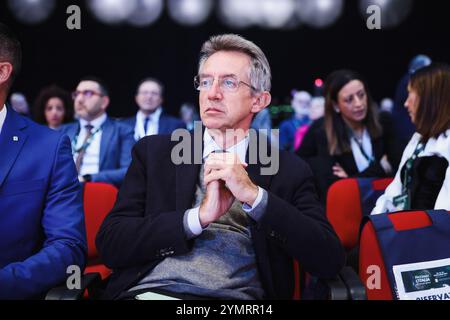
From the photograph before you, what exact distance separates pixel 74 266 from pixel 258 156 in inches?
29.6

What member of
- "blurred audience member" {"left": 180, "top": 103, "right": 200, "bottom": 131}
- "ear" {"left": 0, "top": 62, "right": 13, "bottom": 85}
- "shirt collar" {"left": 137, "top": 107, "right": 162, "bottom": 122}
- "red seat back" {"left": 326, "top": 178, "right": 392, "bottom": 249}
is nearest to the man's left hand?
"ear" {"left": 0, "top": 62, "right": 13, "bottom": 85}

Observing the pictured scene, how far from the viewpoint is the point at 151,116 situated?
5113mm

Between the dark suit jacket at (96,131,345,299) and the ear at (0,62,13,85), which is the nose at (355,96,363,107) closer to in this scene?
the dark suit jacket at (96,131,345,299)

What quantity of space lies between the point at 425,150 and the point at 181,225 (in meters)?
1.42

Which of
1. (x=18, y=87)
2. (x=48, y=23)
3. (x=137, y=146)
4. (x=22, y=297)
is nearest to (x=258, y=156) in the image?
(x=137, y=146)

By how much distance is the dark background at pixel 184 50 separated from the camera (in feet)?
32.6

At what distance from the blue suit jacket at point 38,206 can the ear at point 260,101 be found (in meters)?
0.70

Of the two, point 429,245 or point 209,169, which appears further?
point 429,245

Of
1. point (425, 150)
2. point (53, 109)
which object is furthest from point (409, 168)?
point (53, 109)

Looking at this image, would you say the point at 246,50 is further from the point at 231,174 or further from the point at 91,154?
the point at 91,154

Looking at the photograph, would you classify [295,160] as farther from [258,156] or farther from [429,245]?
[429,245]

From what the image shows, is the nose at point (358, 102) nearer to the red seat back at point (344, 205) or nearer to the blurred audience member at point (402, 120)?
the blurred audience member at point (402, 120)

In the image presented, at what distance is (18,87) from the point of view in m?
10.1

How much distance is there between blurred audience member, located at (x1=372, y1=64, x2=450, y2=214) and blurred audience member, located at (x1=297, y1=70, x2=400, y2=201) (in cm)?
88
